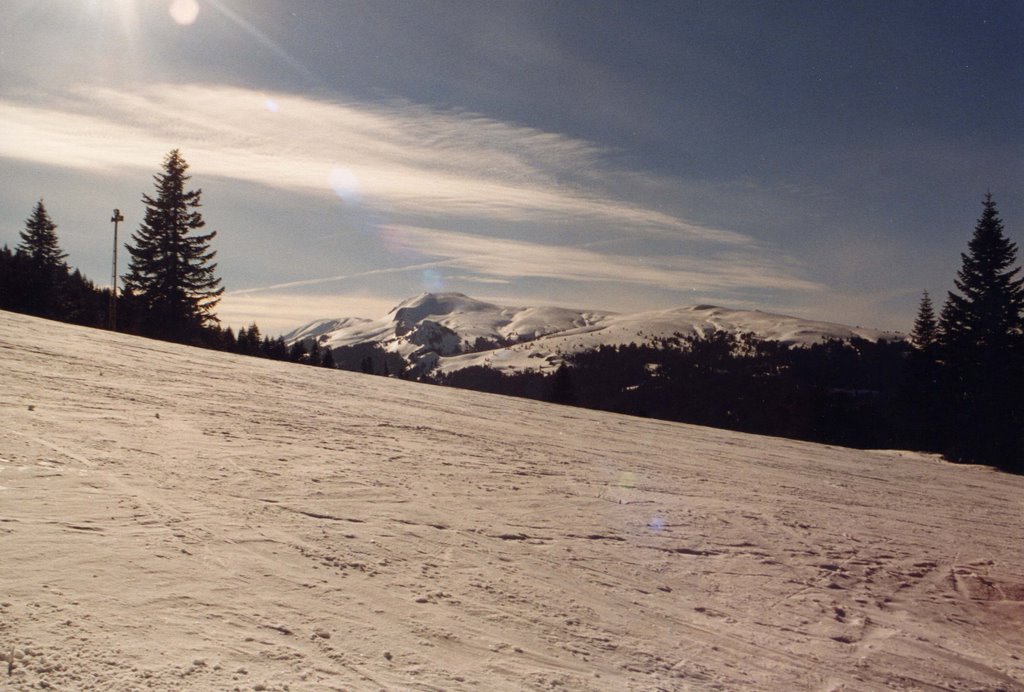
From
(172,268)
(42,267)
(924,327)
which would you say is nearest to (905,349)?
(924,327)

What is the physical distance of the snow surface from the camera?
322 centimetres

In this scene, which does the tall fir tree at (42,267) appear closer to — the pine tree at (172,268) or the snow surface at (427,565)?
the pine tree at (172,268)

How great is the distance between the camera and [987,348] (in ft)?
138

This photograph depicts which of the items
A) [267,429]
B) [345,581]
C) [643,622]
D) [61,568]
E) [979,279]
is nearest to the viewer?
[61,568]

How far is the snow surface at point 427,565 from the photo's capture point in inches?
127

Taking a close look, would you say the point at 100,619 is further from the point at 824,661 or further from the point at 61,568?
the point at 824,661

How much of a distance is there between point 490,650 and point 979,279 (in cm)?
5288

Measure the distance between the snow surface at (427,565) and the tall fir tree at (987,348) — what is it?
39403 mm

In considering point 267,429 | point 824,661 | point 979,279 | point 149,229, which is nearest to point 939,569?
point 824,661

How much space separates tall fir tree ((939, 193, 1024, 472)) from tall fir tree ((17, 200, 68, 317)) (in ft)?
207

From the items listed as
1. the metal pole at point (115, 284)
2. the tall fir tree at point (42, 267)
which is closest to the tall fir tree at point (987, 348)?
the metal pole at point (115, 284)

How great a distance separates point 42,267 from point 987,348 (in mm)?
71266

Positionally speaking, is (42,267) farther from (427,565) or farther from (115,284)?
(427,565)

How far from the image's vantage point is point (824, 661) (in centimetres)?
428
